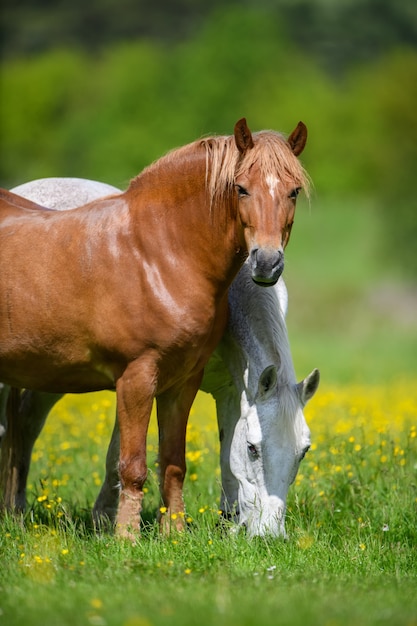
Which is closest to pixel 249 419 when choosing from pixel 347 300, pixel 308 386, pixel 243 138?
pixel 308 386

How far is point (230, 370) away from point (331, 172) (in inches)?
2119

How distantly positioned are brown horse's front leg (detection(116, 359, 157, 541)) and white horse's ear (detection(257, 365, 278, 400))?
0.62 metres

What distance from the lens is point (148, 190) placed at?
5742 millimetres

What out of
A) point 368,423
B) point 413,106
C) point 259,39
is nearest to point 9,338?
point 368,423

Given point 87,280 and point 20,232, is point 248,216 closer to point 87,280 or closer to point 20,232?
point 87,280

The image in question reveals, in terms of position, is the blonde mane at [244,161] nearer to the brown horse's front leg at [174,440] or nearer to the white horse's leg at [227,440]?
the brown horse's front leg at [174,440]

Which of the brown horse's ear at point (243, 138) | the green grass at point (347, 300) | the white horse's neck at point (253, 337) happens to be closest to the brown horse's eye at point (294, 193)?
the brown horse's ear at point (243, 138)

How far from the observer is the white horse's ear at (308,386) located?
217 inches

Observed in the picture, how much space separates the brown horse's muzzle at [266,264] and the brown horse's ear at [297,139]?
79 centimetres

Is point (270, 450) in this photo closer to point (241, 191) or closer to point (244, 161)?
point (241, 191)

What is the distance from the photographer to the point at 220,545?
5.23m

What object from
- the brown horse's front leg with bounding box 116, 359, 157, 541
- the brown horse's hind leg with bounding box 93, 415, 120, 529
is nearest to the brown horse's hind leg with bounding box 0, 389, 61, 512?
the brown horse's hind leg with bounding box 93, 415, 120, 529

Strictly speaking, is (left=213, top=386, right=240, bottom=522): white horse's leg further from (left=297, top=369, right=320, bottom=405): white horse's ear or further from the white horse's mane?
(left=297, top=369, right=320, bottom=405): white horse's ear

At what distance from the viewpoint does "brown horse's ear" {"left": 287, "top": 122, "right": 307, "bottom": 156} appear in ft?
17.9
